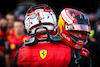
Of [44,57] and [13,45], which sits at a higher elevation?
[44,57]

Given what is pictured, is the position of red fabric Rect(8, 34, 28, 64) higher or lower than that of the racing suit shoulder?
lower

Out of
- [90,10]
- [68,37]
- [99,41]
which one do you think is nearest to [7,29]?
[68,37]

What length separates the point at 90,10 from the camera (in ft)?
40.1

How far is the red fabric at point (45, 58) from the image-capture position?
1.53 m

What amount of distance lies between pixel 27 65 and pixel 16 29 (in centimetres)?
226

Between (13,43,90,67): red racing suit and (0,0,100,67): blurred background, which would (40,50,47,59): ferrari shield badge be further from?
(0,0,100,67): blurred background

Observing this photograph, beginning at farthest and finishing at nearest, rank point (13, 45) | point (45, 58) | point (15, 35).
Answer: point (15, 35), point (13, 45), point (45, 58)

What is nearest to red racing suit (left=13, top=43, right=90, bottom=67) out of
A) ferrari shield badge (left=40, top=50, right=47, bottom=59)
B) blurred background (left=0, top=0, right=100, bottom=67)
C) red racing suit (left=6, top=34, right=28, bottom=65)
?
ferrari shield badge (left=40, top=50, right=47, bottom=59)

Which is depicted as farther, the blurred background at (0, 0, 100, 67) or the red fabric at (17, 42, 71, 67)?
the blurred background at (0, 0, 100, 67)

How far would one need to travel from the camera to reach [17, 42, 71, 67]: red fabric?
1.53 meters

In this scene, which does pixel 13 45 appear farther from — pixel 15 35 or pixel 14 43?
pixel 15 35

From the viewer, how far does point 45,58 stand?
1.54m

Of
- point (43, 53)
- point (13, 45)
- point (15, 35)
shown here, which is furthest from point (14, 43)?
point (43, 53)

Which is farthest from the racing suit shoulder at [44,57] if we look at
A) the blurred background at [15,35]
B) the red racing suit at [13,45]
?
the red racing suit at [13,45]
